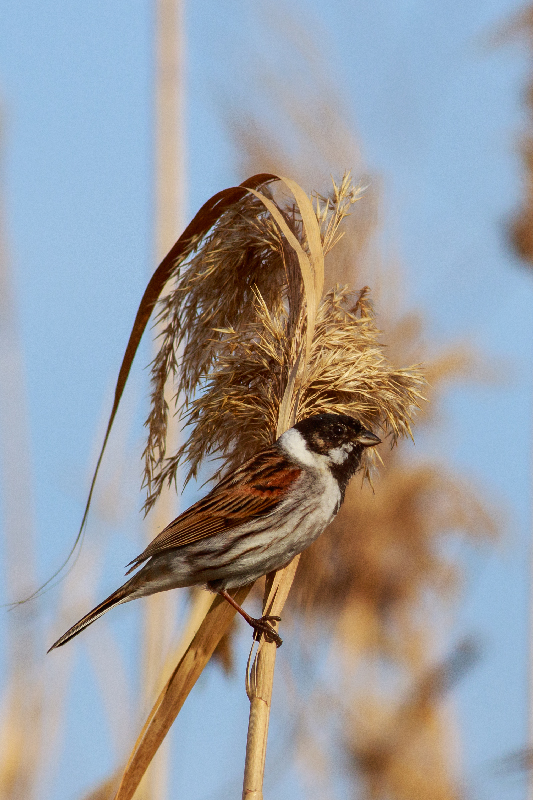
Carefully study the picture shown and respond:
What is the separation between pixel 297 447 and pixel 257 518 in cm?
19

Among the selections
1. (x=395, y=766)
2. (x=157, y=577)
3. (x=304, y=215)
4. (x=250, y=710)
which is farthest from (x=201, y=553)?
(x=395, y=766)

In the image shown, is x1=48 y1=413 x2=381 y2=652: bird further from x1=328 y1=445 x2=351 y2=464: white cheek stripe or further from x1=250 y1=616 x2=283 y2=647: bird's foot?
x1=250 y1=616 x2=283 y2=647: bird's foot

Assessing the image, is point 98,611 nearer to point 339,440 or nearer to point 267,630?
point 267,630

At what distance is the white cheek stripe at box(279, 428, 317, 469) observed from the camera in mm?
1780

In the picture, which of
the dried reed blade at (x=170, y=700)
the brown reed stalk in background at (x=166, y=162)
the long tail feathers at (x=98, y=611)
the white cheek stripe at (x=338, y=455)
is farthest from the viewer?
the brown reed stalk in background at (x=166, y=162)

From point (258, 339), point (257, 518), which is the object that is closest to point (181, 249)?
point (258, 339)

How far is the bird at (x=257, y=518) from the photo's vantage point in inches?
71.3

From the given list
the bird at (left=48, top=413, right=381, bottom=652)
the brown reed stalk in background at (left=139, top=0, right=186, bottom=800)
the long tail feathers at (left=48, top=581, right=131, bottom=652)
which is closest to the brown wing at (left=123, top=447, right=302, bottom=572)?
the bird at (left=48, top=413, right=381, bottom=652)

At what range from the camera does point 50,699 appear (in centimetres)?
243

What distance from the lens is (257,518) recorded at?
189 cm

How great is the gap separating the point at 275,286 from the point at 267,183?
0.78 feet

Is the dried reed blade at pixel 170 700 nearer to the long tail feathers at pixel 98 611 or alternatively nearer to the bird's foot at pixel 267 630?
the bird's foot at pixel 267 630

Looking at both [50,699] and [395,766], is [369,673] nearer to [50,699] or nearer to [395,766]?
[395,766]

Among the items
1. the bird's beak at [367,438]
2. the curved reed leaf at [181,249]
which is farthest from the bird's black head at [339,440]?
the curved reed leaf at [181,249]
